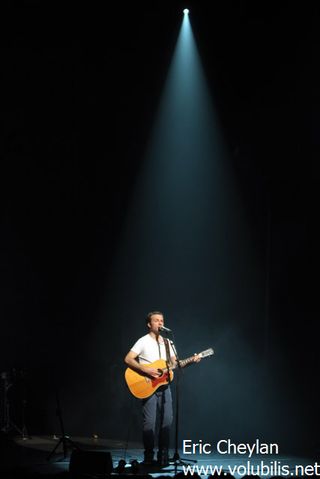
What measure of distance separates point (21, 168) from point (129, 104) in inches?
79.0

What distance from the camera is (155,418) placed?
8383 millimetres

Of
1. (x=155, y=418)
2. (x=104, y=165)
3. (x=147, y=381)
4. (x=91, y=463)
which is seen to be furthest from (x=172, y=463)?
(x=104, y=165)

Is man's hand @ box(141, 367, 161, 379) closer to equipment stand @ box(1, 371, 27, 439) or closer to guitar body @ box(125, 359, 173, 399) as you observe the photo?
guitar body @ box(125, 359, 173, 399)

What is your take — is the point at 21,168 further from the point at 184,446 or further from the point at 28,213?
the point at 184,446

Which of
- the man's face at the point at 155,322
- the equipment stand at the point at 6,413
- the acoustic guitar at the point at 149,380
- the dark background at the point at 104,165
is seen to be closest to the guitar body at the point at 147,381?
the acoustic guitar at the point at 149,380

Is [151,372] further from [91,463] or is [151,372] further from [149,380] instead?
[91,463]

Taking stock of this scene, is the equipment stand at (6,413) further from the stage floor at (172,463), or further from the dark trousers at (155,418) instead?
the dark trousers at (155,418)

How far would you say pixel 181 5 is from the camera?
12.1m

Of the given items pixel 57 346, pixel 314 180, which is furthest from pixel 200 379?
pixel 314 180

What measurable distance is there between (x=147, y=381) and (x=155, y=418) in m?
0.45

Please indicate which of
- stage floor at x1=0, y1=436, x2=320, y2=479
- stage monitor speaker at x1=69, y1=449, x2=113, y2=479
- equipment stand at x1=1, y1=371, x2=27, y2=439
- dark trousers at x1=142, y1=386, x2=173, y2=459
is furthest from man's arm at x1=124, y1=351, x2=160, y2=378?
equipment stand at x1=1, y1=371, x2=27, y2=439

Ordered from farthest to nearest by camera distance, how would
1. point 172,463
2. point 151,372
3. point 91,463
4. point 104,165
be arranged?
point 104,165
point 172,463
point 151,372
point 91,463

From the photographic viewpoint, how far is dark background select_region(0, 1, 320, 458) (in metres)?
11.4

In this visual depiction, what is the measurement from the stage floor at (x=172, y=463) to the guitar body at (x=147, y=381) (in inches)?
30.4
